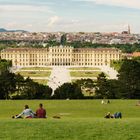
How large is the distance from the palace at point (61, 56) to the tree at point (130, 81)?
66.6m

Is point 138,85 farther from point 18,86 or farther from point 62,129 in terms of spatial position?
point 62,129

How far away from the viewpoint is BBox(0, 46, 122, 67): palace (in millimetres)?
94625


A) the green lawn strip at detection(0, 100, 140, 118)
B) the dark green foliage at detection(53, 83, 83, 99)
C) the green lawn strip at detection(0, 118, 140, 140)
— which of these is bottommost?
the green lawn strip at detection(0, 118, 140, 140)

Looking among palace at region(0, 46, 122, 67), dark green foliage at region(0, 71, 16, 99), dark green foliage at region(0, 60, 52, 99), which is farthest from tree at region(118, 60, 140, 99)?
palace at region(0, 46, 122, 67)

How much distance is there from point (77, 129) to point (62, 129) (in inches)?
10.2

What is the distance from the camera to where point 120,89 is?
26.0 meters

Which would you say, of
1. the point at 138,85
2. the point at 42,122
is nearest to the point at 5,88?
the point at 138,85

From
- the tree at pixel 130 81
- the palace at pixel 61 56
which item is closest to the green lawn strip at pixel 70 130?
the tree at pixel 130 81

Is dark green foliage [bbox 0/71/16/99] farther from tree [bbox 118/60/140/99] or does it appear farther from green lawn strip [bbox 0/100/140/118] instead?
green lawn strip [bbox 0/100/140/118]

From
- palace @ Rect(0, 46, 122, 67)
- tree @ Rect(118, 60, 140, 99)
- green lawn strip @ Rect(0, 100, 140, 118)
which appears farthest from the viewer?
palace @ Rect(0, 46, 122, 67)

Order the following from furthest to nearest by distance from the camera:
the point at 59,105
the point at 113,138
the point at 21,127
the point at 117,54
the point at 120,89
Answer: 1. the point at 117,54
2. the point at 120,89
3. the point at 59,105
4. the point at 21,127
5. the point at 113,138

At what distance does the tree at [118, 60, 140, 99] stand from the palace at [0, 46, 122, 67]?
6657cm

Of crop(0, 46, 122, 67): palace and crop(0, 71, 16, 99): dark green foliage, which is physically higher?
crop(0, 46, 122, 67): palace

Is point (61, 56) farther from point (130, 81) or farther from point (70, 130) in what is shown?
point (70, 130)
